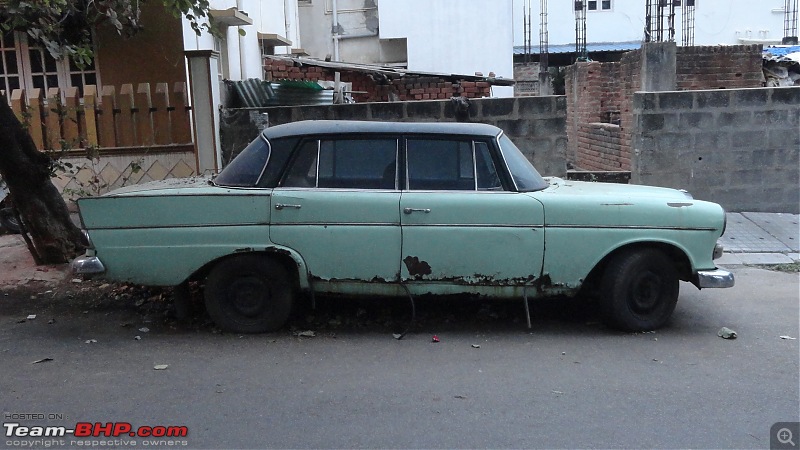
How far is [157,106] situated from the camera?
31.7 feet

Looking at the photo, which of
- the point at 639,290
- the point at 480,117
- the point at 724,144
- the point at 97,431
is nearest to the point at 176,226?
the point at 97,431

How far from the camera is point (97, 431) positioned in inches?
170

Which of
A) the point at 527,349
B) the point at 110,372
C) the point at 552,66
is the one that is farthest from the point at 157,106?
the point at 552,66

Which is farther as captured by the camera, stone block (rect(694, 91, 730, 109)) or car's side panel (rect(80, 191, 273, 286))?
stone block (rect(694, 91, 730, 109))

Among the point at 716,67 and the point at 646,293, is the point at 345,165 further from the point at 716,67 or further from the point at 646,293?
the point at 716,67

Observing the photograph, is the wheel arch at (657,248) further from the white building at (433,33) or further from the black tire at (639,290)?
the white building at (433,33)

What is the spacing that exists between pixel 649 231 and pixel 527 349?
1271 millimetres

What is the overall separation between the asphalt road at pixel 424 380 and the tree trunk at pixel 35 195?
3.31 feet

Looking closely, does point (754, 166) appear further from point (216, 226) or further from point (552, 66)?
point (552, 66)

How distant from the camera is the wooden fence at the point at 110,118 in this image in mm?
9492

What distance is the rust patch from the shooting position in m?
5.80

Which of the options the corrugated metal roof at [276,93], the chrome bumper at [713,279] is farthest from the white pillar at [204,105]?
the chrome bumper at [713,279]

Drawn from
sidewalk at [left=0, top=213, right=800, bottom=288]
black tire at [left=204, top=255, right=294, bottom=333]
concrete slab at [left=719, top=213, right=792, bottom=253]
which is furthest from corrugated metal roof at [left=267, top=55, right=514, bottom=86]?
black tire at [left=204, top=255, right=294, bottom=333]

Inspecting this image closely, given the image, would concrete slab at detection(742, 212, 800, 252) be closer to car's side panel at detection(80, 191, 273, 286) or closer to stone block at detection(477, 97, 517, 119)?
stone block at detection(477, 97, 517, 119)
